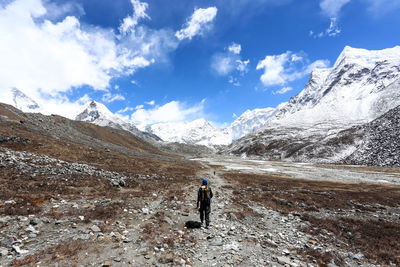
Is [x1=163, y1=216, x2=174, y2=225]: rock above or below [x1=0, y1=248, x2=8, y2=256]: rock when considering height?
below

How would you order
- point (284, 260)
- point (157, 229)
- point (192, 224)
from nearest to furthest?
point (284, 260)
point (157, 229)
point (192, 224)

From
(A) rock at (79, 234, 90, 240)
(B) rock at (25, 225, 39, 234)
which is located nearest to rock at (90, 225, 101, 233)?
(A) rock at (79, 234, 90, 240)

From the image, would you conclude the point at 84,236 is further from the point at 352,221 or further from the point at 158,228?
the point at 352,221

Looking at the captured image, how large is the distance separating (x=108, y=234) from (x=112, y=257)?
7.79 feet

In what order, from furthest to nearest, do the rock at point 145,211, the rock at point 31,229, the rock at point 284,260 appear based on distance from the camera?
1. the rock at point 145,211
2. the rock at point 284,260
3. the rock at point 31,229

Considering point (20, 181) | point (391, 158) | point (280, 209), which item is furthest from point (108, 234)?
point (391, 158)

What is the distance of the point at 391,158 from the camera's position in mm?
90812

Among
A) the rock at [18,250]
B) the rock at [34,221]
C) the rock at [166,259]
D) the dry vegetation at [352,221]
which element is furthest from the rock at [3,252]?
the dry vegetation at [352,221]

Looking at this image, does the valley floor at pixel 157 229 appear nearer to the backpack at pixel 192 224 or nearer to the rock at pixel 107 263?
the rock at pixel 107 263

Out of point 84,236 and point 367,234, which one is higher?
point 84,236

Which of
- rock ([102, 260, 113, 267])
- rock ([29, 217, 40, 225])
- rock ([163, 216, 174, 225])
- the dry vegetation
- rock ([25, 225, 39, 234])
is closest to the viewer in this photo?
rock ([102, 260, 113, 267])

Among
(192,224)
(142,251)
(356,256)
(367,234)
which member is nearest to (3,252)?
(142,251)

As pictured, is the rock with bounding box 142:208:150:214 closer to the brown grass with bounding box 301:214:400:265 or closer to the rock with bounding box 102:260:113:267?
the rock with bounding box 102:260:113:267

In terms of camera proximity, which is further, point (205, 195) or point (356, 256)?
point (205, 195)
